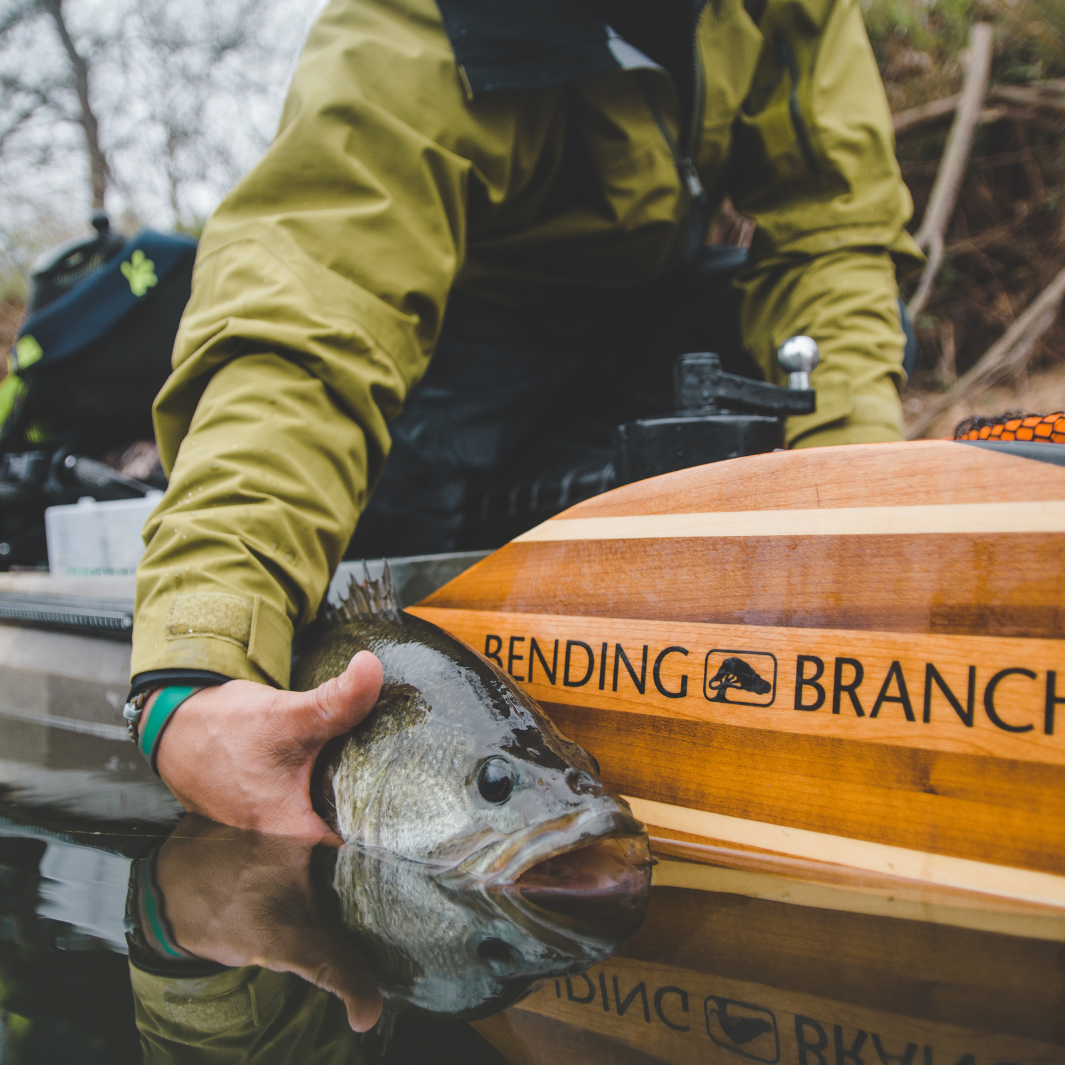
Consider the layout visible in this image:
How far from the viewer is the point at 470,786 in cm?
122

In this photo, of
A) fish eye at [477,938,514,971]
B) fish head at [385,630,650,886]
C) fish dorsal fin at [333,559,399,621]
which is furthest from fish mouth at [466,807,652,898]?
fish dorsal fin at [333,559,399,621]

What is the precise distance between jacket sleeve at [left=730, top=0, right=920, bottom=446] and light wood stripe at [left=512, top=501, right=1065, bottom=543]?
4.05ft

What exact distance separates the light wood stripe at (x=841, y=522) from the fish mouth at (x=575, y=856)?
531 millimetres

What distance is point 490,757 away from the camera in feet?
4.01

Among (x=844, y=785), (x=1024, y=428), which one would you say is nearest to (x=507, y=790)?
(x=844, y=785)

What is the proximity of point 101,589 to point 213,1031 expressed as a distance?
2067 millimetres

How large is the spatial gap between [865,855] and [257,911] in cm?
89

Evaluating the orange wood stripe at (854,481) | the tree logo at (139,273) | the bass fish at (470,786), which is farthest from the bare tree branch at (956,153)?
the bass fish at (470,786)

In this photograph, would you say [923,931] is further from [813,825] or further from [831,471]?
[831,471]

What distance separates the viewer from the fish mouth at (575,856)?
1073 mm

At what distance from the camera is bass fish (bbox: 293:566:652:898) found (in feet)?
3.69

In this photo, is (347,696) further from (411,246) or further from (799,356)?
(799,356)

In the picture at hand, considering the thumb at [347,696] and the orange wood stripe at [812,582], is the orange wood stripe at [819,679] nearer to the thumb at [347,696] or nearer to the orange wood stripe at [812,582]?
the orange wood stripe at [812,582]

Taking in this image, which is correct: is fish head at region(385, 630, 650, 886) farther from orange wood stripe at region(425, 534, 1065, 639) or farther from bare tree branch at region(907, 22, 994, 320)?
bare tree branch at region(907, 22, 994, 320)
